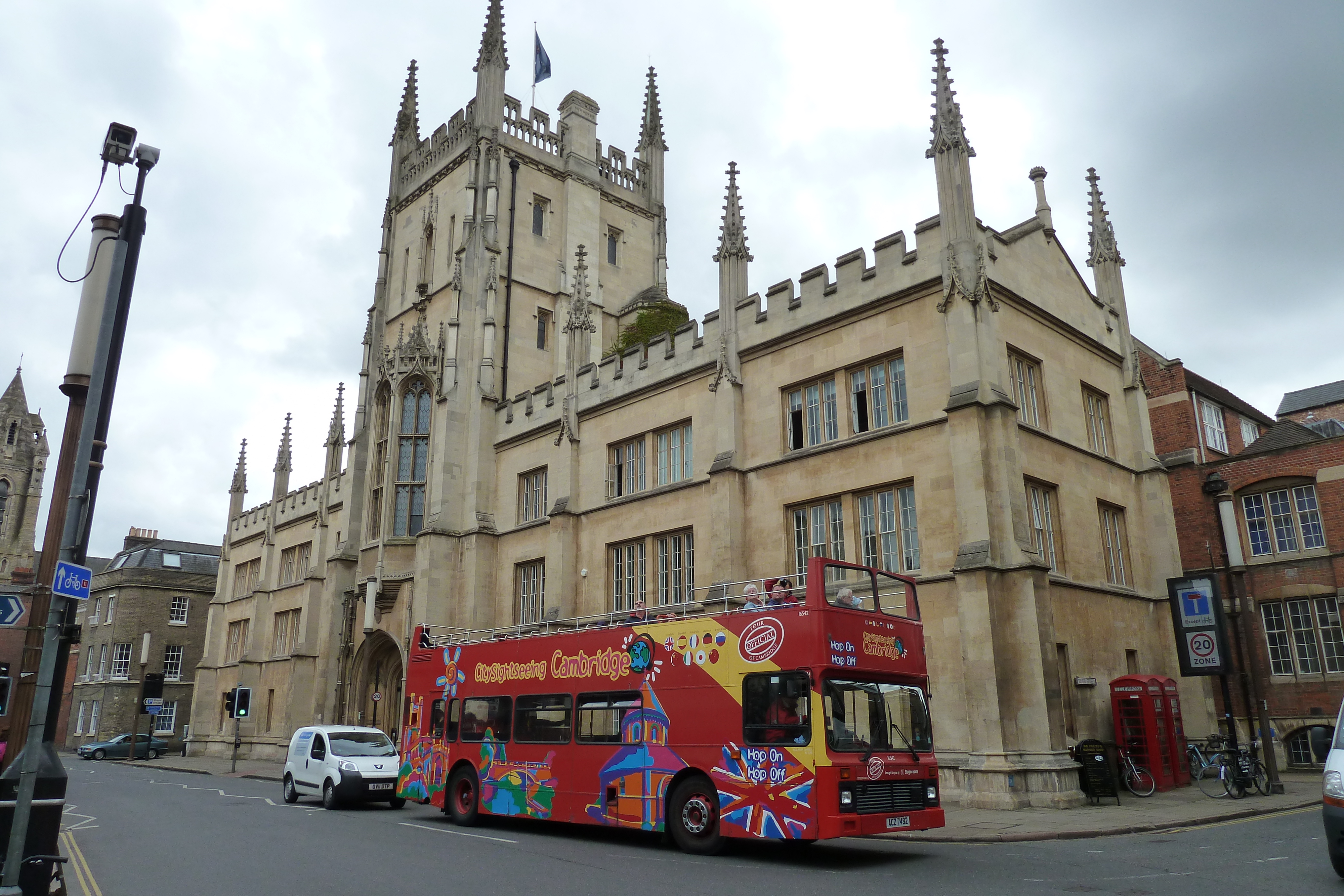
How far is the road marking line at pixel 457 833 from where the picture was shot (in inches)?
548

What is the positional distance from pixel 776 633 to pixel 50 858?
791 cm

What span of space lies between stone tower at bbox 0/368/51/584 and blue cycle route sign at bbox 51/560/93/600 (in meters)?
79.7

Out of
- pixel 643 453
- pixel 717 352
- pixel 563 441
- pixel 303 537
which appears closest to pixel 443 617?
pixel 563 441

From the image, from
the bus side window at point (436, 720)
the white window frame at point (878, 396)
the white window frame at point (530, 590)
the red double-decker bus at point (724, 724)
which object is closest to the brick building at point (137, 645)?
the white window frame at point (530, 590)

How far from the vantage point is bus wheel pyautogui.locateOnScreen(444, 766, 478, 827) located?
16.4 metres

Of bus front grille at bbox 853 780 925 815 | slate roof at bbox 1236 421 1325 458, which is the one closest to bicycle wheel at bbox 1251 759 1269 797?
bus front grille at bbox 853 780 925 815

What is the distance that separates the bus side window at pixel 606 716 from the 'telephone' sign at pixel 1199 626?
42.7 ft

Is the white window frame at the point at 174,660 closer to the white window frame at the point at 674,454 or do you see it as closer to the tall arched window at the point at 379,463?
the tall arched window at the point at 379,463

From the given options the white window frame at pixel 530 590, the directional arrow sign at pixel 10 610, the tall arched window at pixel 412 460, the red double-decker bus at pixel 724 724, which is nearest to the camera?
the directional arrow sign at pixel 10 610

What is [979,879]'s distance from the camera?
9.69m

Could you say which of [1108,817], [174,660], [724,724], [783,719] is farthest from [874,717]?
[174,660]

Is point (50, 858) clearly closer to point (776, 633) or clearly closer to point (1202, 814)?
point (776, 633)

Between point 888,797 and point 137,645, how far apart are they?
5516cm

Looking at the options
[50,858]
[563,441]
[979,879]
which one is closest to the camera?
[50,858]
